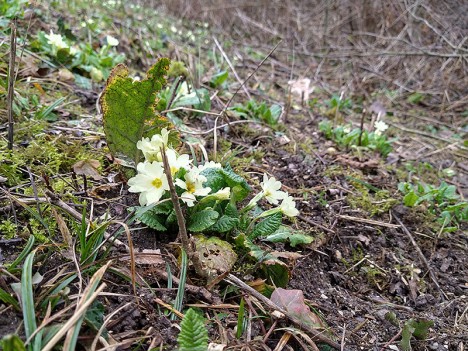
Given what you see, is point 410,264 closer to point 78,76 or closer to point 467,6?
point 78,76

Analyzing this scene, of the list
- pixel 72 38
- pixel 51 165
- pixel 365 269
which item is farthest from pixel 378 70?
pixel 51 165

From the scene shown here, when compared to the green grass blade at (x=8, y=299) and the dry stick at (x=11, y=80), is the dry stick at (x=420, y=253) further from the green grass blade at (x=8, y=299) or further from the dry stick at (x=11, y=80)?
the dry stick at (x=11, y=80)

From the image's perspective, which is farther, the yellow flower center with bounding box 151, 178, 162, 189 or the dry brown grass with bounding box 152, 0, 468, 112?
the dry brown grass with bounding box 152, 0, 468, 112

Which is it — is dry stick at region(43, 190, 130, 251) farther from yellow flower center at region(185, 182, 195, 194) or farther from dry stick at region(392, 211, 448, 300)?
dry stick at region(392, 211, 448, 300)

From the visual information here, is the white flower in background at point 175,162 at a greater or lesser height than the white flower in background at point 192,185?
greater

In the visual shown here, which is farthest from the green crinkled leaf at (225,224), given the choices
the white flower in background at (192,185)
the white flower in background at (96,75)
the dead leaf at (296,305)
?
the white flower in background at (96,75)

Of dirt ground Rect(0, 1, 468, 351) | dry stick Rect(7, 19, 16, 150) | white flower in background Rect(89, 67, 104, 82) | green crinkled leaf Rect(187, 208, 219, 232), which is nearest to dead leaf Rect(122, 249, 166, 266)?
dirt ground Rect(0, 1, 468, 351)

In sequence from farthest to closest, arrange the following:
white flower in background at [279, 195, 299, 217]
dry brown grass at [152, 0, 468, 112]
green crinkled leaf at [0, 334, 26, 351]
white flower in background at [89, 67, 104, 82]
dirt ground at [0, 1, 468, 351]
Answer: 1. dry brown grass at [152, 0, 468, 112]
2. white flower in background at [89, 67, 104, 82]
3. white flower in background at [279, 195, 299, 217]
4. dirt ground at [0, 1, 468, 351]
5. green crinkled leaf at [0, 334, 26, 351]

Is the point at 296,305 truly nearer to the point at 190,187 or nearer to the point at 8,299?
the point at 190,187
